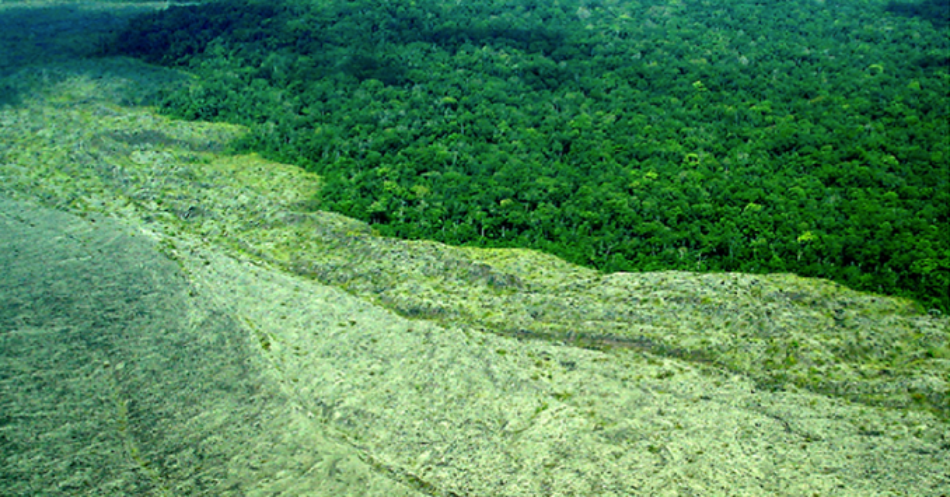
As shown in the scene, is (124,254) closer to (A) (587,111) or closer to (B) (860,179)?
(A) (587,111)

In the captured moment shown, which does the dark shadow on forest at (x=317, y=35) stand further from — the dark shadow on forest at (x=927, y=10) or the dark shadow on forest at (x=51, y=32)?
the dark shadow on forest at (x=927, y=10)

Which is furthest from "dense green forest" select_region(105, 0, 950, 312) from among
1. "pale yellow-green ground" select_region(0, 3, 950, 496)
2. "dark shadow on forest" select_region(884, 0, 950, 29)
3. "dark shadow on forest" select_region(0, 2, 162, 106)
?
"pale yellow-green ground" select_region(0, 3, 950, 496)

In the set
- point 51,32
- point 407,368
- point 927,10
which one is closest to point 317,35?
point 51,32

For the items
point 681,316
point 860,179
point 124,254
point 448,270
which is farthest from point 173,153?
point 860,179

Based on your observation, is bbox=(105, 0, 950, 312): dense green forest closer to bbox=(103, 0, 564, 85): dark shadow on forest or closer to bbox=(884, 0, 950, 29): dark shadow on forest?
bbox=(103, 0, 564, 85): dark shadow on forest

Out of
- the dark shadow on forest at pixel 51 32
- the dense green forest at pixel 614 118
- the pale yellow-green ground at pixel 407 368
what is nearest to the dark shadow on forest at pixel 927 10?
the dense green forest at pixel 614 118

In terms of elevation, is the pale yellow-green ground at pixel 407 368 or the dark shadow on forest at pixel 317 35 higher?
the dark shadow on forest at pixel 317 35
